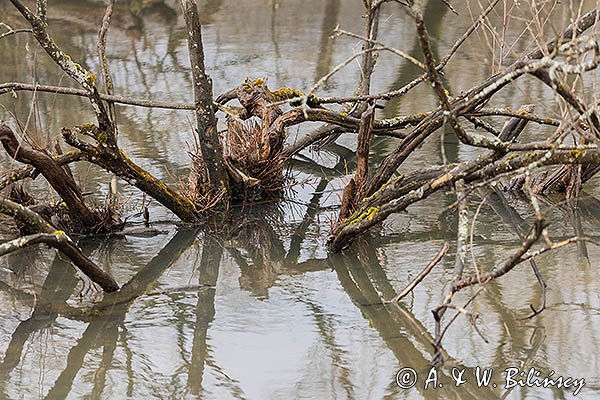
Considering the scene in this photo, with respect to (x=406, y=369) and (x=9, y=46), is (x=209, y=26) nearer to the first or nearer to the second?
(x=9, y=46)

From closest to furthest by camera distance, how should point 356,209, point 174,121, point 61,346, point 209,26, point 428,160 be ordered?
point 61,346 < point 356,209 < point 428,160 < point 174,121 < point 209,26

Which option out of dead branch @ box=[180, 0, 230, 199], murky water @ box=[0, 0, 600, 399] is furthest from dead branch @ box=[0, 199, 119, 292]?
dead branch @ box=[180, 0, 230, 199]

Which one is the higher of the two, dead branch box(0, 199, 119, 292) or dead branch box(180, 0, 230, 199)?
dead branch box(180, 0, 230, 199)

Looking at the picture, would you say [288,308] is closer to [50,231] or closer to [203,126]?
[50,231]

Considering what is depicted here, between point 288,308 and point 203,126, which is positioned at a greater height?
Answer: point 203,126

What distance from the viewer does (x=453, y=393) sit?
378 cm

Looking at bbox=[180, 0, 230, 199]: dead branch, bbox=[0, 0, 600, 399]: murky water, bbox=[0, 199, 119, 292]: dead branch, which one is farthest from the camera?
bbox=[180, 0, 230, 199]: dead branch

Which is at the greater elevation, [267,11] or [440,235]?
[267,11]

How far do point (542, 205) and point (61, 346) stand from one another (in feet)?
10.1

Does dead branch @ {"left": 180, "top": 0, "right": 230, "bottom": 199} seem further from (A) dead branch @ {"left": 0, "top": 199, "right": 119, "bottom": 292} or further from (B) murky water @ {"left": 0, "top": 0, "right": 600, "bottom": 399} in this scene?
(A) dead branch @ {"left": 0, "top": 199, "right": 119, "bottom": 292}

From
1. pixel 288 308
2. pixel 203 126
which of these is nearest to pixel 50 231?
pixel 288 308

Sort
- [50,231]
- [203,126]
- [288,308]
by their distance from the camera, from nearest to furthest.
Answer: [50,231] → [288,308] → [203,126]

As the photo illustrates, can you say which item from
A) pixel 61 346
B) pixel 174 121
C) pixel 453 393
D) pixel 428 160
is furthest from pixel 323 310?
pixel 174 121

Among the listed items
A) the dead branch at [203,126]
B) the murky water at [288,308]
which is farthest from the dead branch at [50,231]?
the dead branch at [203,126]
